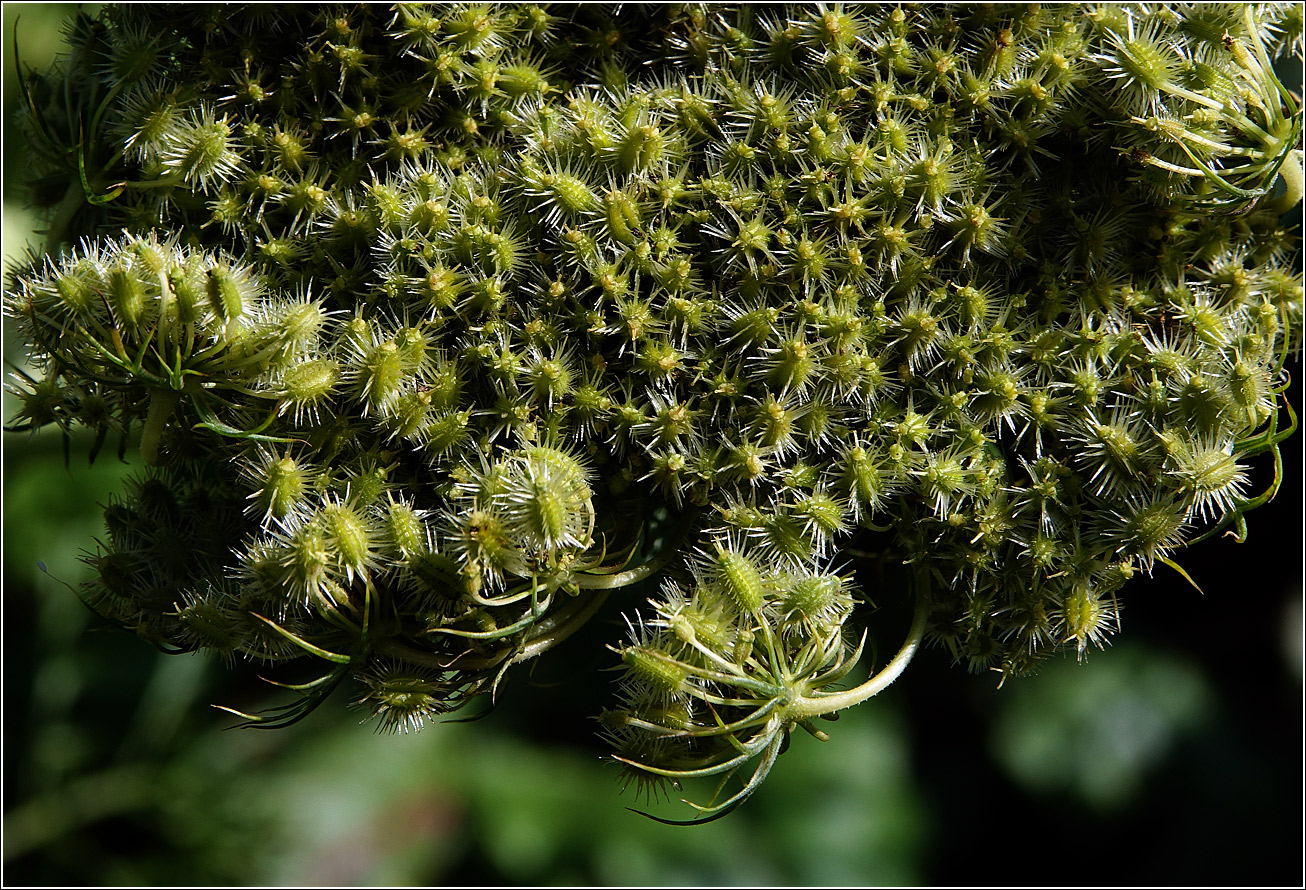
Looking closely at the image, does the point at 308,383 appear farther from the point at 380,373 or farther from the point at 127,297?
the point at 127,297

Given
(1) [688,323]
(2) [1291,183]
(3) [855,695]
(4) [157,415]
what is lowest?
(3) [855,695]

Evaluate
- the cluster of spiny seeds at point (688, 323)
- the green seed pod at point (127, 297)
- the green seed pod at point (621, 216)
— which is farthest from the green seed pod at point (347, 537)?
the green seed pod at point (621, 216)

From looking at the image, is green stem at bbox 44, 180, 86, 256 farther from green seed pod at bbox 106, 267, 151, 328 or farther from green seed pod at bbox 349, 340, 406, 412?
green seed pod at bbox 349, 340, 406, 412

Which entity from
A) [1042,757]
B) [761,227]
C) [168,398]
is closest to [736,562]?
[761,227]

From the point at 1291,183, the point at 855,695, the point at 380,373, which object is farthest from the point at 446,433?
the point at 1291,183

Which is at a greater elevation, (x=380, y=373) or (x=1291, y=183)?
(x=1291, y=183)

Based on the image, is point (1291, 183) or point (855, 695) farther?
point (1291, 183)

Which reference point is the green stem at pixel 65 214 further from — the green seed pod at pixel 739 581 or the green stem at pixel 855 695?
the green stem at pixel 855 695

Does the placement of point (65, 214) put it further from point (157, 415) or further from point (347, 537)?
point (347, 537)

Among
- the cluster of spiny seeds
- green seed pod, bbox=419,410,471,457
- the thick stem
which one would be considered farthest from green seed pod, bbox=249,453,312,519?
the thick stem
